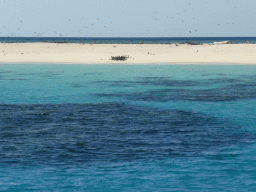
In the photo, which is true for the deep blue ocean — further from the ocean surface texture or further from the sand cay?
the sand cay

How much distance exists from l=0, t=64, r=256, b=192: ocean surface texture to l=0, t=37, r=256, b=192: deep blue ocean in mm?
28

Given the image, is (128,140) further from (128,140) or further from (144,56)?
(144,56)

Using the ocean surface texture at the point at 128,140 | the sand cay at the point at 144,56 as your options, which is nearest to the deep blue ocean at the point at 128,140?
the ocean surface texture at the point at 128,140

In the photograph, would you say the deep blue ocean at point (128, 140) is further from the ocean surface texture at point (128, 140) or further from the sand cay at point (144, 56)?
the sand cay at point (144, 56)

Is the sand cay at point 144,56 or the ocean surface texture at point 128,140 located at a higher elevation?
the sand cay at point 144,56

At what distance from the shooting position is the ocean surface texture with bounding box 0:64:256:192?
1212cm

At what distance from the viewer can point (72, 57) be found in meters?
66.0

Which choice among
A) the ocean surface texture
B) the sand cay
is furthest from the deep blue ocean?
the sand cay

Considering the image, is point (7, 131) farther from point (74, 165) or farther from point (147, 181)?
point (147, 181)

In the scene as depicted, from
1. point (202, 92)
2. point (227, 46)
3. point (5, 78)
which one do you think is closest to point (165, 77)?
point (202, 92)

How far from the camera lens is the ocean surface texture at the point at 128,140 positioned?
477 inches

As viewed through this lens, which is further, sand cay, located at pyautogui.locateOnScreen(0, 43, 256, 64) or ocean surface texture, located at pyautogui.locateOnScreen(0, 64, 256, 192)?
sand cay, located at pyautogui.locateOnScreen(0, 43, 256, 64)

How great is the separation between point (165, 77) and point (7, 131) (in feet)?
82.6

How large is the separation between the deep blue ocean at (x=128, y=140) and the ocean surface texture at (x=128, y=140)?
0.03 m
